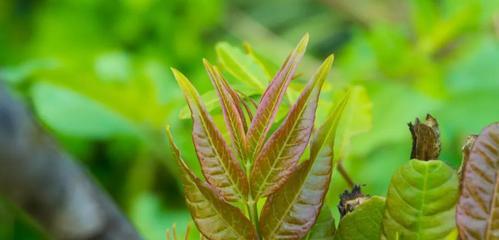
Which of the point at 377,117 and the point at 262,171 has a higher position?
the point at 262,171

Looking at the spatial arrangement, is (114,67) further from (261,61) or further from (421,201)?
(421,201)

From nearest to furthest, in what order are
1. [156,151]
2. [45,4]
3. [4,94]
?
[4,94]
[156,151]
[45,4]

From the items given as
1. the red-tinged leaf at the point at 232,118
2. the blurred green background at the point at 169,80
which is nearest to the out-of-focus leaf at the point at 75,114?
the blurred green background at the point at 169,80

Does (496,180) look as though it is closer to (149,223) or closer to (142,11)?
(149,223)

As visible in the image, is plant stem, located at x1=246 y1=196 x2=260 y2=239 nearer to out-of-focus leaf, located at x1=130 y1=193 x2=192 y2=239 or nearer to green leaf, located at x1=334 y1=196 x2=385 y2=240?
green leaf, located at x1=334 y1=196 x2=385 y2=240

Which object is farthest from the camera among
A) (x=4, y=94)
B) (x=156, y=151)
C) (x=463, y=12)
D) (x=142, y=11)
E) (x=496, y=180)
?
(x=142, y=11)

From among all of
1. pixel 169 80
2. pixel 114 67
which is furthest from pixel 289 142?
pixel 169 80

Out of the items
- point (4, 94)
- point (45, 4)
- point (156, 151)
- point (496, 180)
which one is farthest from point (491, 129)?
point (45, 4)
